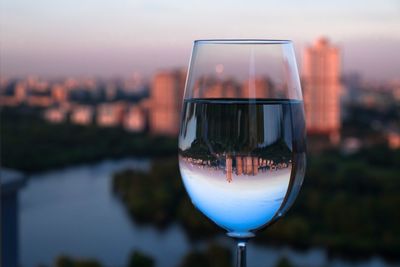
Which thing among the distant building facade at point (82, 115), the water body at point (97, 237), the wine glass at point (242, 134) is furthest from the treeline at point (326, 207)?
the wine glass at point (242, 134)

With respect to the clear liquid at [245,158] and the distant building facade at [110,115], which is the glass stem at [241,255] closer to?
the clear liquid at [245,158]

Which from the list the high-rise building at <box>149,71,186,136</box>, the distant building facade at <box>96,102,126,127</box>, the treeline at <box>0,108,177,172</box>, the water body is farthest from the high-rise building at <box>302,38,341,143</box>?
the distant building facade at <box>96,102,126,127</box>

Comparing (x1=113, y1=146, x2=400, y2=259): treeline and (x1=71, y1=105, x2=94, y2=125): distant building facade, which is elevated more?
(x1=71, y1=105, x2=94, y2=125): distant building facade

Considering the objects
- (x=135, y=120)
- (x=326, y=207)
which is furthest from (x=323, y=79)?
(x=135, y=120)

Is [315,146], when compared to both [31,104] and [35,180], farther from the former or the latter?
[31,104]

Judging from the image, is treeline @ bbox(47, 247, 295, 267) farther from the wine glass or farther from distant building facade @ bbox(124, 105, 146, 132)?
distant building facade @ bbox(124, 105, 146, 132)

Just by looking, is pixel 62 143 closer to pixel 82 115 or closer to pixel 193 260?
pixel 82 115

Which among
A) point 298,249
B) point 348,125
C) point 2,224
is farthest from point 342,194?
point 2,224
